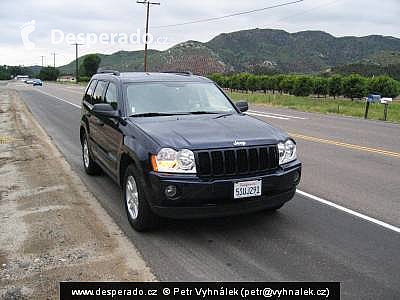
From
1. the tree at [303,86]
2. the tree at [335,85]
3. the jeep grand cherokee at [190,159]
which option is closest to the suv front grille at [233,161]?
the jeep grand cherokee at [190,159]

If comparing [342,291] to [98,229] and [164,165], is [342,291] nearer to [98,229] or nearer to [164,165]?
[164,165]

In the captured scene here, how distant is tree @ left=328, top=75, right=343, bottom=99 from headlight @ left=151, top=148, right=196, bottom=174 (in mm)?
46619

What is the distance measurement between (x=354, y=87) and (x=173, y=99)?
43785 mm

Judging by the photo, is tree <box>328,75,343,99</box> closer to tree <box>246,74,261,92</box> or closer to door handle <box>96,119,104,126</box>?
tree <box>246,74,261,92</box>

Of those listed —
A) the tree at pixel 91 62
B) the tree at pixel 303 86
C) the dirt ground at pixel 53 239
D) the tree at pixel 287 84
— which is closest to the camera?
the dirt ground at pixel 53 239

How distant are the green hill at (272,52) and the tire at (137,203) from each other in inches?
4443

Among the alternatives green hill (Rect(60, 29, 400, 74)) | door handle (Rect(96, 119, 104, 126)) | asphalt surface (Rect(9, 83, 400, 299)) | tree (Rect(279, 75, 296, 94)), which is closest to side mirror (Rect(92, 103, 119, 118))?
door handle (Rect(96, 119, 104, 126))

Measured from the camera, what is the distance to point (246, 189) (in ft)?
15.6

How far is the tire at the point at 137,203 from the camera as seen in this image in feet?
16.2

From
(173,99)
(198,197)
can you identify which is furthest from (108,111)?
(198,197)

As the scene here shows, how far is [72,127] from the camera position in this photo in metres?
15.4

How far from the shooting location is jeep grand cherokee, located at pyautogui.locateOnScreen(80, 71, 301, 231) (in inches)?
184

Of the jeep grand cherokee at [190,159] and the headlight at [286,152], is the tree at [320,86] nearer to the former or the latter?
the jeep grand cherokee at [190,159]

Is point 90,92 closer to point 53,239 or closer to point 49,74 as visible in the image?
point 53,239
